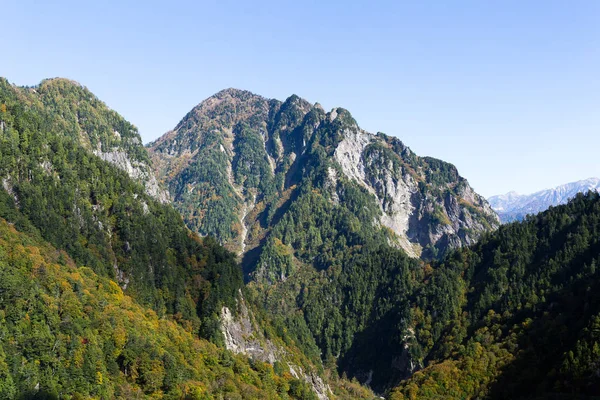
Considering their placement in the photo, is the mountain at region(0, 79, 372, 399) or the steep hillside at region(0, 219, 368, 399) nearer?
the steep hillside at region(0, 219, 368, 399)

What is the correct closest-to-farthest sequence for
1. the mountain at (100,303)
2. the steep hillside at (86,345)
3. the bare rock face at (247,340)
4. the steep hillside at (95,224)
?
the steep hillside at (86,345), the mountain at (100,303), the steep hillside at (95,224), the bare rock face at (247,340)

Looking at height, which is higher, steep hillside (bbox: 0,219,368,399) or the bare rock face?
steep hillside (bbox: 0,219,368,399)

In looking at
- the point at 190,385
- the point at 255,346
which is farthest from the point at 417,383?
the point at 190,385

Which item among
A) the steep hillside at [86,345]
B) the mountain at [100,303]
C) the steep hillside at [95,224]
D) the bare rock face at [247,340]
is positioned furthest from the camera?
the bare rock face at [247,340]

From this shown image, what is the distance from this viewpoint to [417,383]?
189000 mm

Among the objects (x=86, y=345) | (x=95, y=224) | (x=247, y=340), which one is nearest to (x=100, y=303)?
(x=86, y=345)

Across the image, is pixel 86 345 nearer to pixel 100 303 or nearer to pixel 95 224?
pixel 100 303

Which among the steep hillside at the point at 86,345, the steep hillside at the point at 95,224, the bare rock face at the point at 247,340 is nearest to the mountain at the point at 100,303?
the steep hillside at the point at 86,345

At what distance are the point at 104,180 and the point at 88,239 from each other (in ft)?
134

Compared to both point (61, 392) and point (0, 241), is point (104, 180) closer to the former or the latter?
point (0, 241)

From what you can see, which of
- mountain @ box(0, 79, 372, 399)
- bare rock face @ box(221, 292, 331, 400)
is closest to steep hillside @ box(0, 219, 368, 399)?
mountain @ box(0, 79, 372, 399)

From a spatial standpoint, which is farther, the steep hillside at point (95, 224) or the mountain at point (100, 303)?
the steep hillside at point (95, 224)

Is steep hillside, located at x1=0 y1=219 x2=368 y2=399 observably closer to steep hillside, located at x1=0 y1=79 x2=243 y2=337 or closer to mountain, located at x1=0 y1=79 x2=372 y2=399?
mountain, located at x1=0 y1=79 x2=372 y2=399

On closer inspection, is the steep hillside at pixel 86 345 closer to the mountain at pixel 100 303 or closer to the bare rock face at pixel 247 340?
the mountain at pixel 100 303
